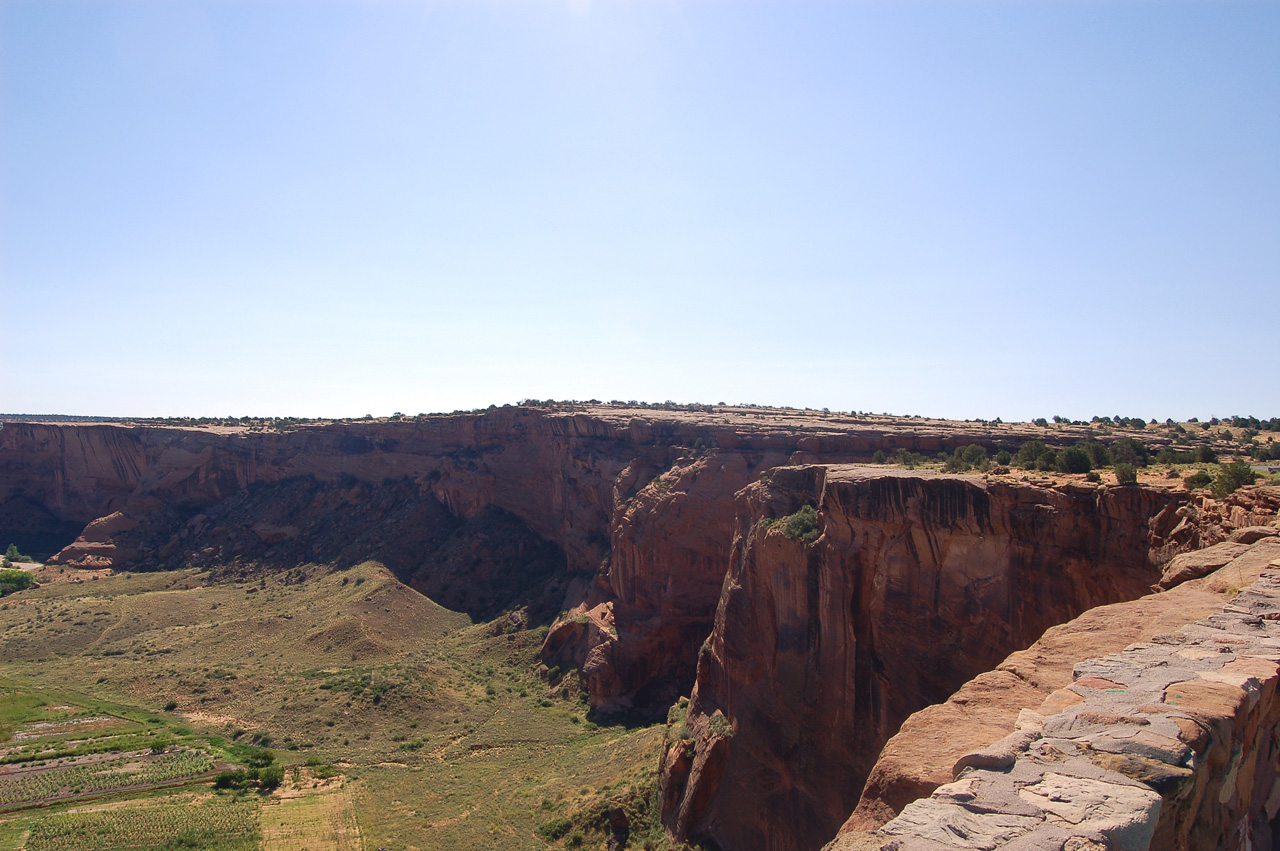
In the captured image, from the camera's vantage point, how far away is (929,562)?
19.7 meters

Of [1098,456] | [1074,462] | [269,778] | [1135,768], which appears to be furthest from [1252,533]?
[269,778]

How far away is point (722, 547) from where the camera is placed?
1687 inches

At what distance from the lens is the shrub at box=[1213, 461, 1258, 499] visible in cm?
1491

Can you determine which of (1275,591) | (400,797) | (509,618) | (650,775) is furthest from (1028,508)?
(509,618)

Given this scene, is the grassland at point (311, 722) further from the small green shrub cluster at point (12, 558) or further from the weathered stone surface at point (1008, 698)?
the weathered stone surface at point (1008, 698)

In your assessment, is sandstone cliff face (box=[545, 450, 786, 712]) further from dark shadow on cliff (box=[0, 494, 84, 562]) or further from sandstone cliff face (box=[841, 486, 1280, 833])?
dark shadow on cliff (box=[0, 494, 84, 562])

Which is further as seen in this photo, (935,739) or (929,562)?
(929,562)

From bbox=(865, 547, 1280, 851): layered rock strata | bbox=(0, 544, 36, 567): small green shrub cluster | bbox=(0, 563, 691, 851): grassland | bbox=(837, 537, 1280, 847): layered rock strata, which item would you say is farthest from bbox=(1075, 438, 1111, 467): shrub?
bbox=(0, 544, 36, 567): small green shrub cluster

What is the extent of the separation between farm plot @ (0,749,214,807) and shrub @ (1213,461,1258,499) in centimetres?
4058

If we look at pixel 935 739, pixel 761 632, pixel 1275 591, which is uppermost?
pixel 1275 591

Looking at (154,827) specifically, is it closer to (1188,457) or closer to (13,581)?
(1188,457)

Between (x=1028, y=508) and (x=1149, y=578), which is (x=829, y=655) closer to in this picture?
(x=1028, y=508)

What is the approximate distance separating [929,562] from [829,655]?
4.76m

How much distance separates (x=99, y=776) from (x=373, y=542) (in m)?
32.9
